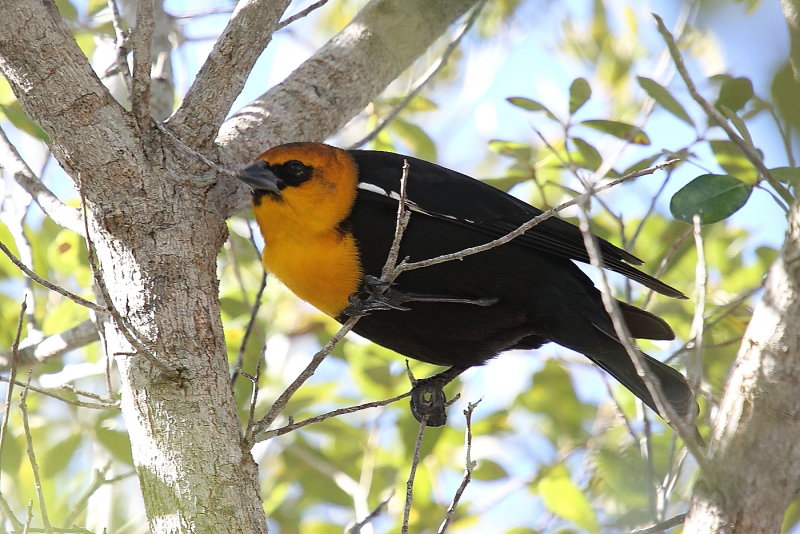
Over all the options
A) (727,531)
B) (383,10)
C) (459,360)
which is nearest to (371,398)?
(459,360)

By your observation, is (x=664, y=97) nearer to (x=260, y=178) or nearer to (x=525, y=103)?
(x=525, y=103)

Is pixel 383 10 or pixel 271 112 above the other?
pixel 383 10

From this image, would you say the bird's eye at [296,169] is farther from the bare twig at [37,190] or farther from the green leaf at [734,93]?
the green leaf at [734,93]

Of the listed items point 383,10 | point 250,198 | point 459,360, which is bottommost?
point 459,360

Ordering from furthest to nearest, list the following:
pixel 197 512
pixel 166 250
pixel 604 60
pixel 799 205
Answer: pixel 604 60 → pixel 166 250 → pixel 197 512 → pixel 799 205

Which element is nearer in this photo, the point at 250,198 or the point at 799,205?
the point at 799,205

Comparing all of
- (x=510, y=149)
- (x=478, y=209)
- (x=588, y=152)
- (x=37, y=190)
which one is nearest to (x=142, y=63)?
(x=37, y=190)

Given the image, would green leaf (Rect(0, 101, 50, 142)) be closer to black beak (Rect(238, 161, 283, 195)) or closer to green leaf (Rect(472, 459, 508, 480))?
black beak (Rect(238, 161, 283, 195))

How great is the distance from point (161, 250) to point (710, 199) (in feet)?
5.55

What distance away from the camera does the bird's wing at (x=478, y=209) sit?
9.96 ft

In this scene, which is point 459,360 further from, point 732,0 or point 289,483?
point 732,0

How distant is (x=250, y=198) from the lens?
3.01 m

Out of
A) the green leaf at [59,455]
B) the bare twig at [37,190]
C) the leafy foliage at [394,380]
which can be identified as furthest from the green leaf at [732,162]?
the green leaf at [59,455]

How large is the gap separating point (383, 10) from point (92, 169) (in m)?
1.57
